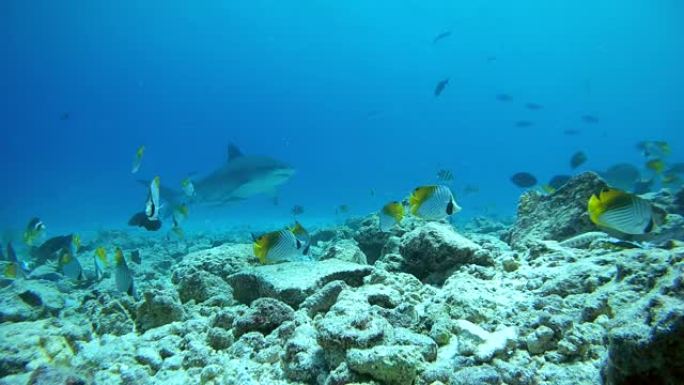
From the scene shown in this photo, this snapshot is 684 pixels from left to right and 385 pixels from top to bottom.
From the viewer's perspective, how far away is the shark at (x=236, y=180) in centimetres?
1131

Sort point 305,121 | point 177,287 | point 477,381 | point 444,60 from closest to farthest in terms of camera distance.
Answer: point 477,381
point 177,287
point 444,60
point 305,121

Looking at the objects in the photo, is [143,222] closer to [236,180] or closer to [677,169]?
[236,180]

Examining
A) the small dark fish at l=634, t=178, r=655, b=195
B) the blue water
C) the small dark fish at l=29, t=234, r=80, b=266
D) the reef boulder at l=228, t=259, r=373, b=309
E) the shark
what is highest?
the blue water

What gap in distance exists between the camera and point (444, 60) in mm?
118562

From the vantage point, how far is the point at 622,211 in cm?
307

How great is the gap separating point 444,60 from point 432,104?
27.2 m

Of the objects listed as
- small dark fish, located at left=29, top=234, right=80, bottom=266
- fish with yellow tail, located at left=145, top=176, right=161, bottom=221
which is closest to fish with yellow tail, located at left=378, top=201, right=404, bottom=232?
fish with yellow tail, located at left=145, top=176, right=161, bottom=221

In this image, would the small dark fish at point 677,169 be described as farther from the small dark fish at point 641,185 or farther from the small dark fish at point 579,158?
the small dark fish at point 579,158

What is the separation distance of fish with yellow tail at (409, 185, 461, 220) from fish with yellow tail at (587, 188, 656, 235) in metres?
1.36

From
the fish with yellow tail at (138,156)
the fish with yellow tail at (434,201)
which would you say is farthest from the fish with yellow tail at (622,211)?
the fish with yellow tail at (138,156)

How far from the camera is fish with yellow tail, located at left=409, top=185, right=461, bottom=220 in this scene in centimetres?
425

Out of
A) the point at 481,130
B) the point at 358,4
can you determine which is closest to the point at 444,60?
the point at 358,4

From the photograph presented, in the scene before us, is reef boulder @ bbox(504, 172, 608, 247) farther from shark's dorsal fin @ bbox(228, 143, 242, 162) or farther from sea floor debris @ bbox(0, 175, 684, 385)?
shark's dorsal fin @ bbox(228, 143, 242, 162)

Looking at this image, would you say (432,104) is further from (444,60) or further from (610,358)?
(610,358)
